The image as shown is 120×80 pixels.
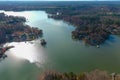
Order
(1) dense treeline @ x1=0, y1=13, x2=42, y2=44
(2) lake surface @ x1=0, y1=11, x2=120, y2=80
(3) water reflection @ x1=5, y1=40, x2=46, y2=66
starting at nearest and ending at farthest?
1. (2) lake surface @ x1=0, y1=11, x2=120, y2=80
2. (3) water reflection @ x1=5, y1=40, x2=46, y2=66
3. (1) dense treeline @ x1=0, y1=13, x2=42, y2=44

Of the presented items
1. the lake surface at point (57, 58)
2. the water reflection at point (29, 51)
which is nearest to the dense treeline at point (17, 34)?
the water reflection at point (29, 51)

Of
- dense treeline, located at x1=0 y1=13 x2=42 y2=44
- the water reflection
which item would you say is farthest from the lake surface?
dense treeline, located at x1=0 y1=13 x2=42 y2=44

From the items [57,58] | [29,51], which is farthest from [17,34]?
[57,58]

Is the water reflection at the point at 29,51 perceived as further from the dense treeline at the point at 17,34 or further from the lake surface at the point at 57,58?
the dense treeline at the point at 17,34

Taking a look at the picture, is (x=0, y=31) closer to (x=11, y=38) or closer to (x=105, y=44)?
(x=11, y=38)

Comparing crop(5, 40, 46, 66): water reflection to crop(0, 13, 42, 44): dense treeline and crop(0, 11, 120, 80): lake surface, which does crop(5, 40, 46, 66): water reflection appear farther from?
crop(0, 13, 42, 44): dense treeline

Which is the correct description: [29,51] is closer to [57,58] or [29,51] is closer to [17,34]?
[57,58]

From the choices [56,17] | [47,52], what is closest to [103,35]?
[47,52]
